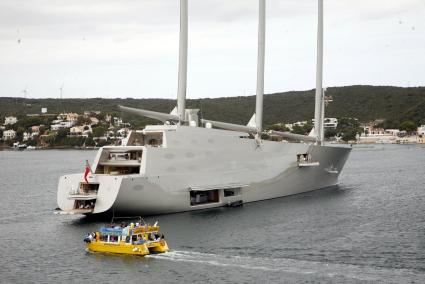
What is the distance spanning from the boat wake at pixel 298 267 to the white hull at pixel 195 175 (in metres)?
9.03

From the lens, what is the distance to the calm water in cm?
3100

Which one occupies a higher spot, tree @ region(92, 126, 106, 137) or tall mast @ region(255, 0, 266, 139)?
tall mast @ region(255, 0, 266, 139)

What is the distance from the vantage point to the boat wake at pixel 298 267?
30.0 m

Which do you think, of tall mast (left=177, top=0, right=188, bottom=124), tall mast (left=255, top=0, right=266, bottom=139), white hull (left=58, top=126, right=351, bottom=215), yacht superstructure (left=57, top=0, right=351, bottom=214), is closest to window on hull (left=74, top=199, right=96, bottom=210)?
yacht superstructure (left=57, top=0, right=351, bottom=214)

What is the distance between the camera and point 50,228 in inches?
1708

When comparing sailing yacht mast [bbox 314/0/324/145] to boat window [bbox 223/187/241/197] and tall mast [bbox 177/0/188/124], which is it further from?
tall mast [bbox 177/0/188/124]

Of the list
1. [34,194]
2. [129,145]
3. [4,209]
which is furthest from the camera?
[34,194]

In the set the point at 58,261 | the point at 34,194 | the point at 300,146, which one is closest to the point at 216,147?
the point at 300,146

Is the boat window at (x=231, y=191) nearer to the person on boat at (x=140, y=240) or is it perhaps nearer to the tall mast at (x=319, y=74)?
the tall mast at (x=319, y=74)

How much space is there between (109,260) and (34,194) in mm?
32089

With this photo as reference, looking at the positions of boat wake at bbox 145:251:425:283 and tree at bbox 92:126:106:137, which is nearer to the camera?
boat wake at bbox 145:251:425:283

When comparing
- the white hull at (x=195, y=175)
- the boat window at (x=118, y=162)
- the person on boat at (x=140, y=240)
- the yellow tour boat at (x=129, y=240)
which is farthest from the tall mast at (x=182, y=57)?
the person on boat at (x=140, y=240)

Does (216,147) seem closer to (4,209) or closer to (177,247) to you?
(177,247)

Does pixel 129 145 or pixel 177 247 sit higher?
pixel 129 145
